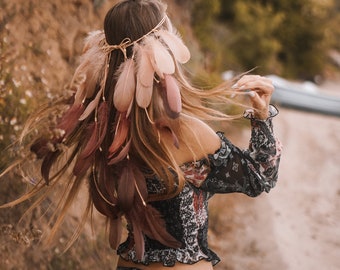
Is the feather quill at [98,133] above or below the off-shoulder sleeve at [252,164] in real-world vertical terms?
above

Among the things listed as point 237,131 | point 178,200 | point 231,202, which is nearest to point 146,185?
point 178,200

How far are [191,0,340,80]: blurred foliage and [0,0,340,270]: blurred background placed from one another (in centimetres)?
7

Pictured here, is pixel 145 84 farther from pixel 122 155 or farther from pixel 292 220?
pixel 292 220

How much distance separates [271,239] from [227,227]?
366 mm

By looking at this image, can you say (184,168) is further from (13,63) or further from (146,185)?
(13,63)

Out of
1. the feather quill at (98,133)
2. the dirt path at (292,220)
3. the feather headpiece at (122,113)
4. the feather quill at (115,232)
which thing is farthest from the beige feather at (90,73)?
the dirt path at (292,220)

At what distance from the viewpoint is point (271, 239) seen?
528 cm

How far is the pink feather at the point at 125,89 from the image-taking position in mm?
2105

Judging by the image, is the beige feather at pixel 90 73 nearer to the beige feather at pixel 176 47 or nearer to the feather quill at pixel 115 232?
the beige feather at pixel 176 47

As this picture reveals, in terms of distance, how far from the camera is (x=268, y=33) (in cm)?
1315

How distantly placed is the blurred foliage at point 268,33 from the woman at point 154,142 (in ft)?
21.5

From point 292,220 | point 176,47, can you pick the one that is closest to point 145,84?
point 176,47

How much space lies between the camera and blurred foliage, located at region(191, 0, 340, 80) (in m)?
10.9

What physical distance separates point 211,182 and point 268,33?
11.3 metres
